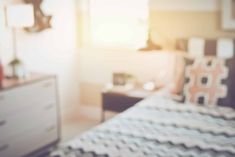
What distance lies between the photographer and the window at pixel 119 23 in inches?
166

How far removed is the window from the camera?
4.21 meters

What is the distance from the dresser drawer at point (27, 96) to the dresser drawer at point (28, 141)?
26 cm

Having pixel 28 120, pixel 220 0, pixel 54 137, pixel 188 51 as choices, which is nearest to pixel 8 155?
pixel 28 120

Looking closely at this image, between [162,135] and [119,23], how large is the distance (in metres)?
2.14

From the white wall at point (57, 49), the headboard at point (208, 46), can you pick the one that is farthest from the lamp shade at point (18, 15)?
the headboard at point (208, 46)

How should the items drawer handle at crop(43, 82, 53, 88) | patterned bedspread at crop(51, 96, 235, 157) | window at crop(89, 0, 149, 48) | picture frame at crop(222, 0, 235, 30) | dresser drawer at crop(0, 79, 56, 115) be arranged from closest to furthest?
1. patterned bedspread at crop(51, 96, 235, 157)
2. dresser drawer at crop(0, 79, 56, 115)
3. drawer handle at crop(43, 82, 53, 88)
4. picture frame at crop(222, 0, 235, 30)
5. window at crop(89, 0, 149, 48)

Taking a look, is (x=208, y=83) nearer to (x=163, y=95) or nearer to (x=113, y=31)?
(x=163, y=95)

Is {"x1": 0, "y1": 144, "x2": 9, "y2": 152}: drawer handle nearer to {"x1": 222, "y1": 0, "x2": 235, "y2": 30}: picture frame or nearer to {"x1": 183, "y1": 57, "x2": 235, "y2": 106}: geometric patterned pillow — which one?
{"x1": 183, "y1": 57, "x2": 235, "y2": 106}: geometric patterned pillow

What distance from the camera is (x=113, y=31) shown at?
438cm

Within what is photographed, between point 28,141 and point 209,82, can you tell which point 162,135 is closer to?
point 209,82

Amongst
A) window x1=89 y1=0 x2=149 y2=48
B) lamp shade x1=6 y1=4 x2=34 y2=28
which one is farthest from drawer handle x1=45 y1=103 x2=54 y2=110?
window x1=89 y1=0 x2=149 y2=48

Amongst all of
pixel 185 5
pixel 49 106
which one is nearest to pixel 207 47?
pixel 185 5

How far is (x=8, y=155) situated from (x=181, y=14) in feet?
7.15

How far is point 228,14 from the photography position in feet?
12.0
